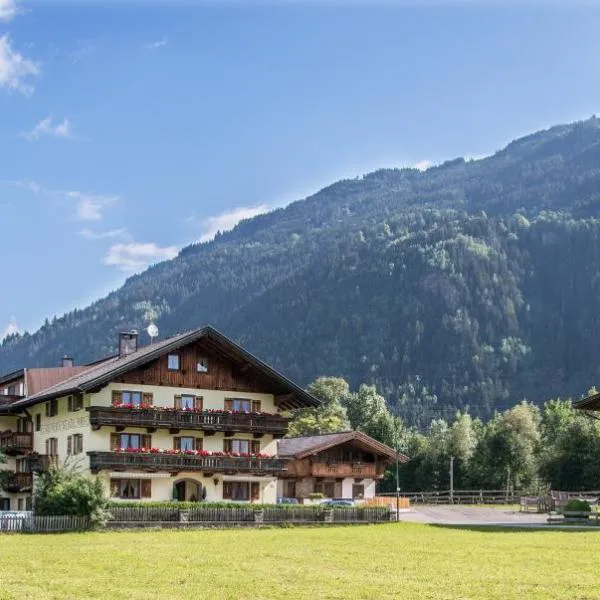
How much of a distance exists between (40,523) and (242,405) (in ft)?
68.1

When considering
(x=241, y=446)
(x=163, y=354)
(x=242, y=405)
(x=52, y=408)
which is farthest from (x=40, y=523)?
(x=242, y=405)

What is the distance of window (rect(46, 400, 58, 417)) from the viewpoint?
6688 cm

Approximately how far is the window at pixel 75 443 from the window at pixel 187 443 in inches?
203

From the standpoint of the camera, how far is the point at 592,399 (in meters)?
56.4

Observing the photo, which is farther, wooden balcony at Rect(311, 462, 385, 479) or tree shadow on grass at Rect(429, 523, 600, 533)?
wooden balcony at Rect(311, 462, 385, 479)

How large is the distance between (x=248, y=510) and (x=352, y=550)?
19.2m

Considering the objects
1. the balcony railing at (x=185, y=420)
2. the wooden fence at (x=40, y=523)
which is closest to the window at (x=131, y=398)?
the balcony railing at (x=185, y=420)

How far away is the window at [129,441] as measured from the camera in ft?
203

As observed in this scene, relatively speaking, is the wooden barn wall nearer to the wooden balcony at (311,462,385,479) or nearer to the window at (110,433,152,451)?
the window at (110,433,152,451)

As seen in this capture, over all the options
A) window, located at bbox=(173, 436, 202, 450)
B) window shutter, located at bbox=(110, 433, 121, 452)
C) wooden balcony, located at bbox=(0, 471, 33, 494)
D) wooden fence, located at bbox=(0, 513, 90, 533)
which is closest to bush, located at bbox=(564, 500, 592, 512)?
window, located at bbox=(173, 436, 202, 450)

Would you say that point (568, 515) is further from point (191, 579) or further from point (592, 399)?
point (191, 579)

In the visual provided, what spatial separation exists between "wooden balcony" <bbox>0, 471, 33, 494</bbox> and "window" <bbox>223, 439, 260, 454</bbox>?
11.6 metres

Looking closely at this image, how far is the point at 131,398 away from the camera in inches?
2485

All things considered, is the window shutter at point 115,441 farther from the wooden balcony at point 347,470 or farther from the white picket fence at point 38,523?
the wooden balcony at point 347,470
